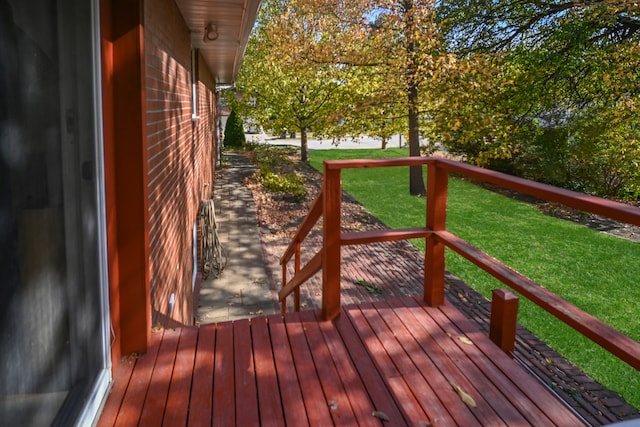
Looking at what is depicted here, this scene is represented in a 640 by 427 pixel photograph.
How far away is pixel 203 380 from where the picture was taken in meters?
2.59

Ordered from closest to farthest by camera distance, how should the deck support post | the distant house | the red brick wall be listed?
1. the distant house
2. the deck support post
3. the red brick wall

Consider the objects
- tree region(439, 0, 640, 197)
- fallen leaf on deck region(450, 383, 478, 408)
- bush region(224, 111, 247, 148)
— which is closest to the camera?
fallen leaf on deck region(450, 383, 478, 408)

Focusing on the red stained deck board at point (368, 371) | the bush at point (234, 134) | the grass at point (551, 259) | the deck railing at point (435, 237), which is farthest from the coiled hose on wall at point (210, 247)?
the bush at point (234, 134)

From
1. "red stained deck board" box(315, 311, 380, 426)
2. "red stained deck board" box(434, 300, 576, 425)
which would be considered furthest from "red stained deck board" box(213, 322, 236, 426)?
"red stained deck board" box(434, 300, 576, 425)

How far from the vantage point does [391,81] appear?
12.9m

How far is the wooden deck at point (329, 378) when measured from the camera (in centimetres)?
230

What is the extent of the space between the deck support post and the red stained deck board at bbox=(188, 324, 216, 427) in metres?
1.59

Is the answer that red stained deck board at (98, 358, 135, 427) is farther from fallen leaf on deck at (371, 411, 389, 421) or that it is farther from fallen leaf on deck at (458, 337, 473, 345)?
fallen leaf on deck at (458, 337, 473, 345)

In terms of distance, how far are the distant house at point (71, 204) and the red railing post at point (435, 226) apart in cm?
175

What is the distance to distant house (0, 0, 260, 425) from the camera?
4.81 feet

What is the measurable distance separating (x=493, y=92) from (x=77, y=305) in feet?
40.9

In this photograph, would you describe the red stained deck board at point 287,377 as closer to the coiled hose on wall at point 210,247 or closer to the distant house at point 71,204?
the distant house at point 71,204

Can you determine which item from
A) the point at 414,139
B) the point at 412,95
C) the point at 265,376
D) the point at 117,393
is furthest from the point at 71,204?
the point at 414,139

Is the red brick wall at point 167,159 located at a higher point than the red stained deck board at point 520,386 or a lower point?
higher
